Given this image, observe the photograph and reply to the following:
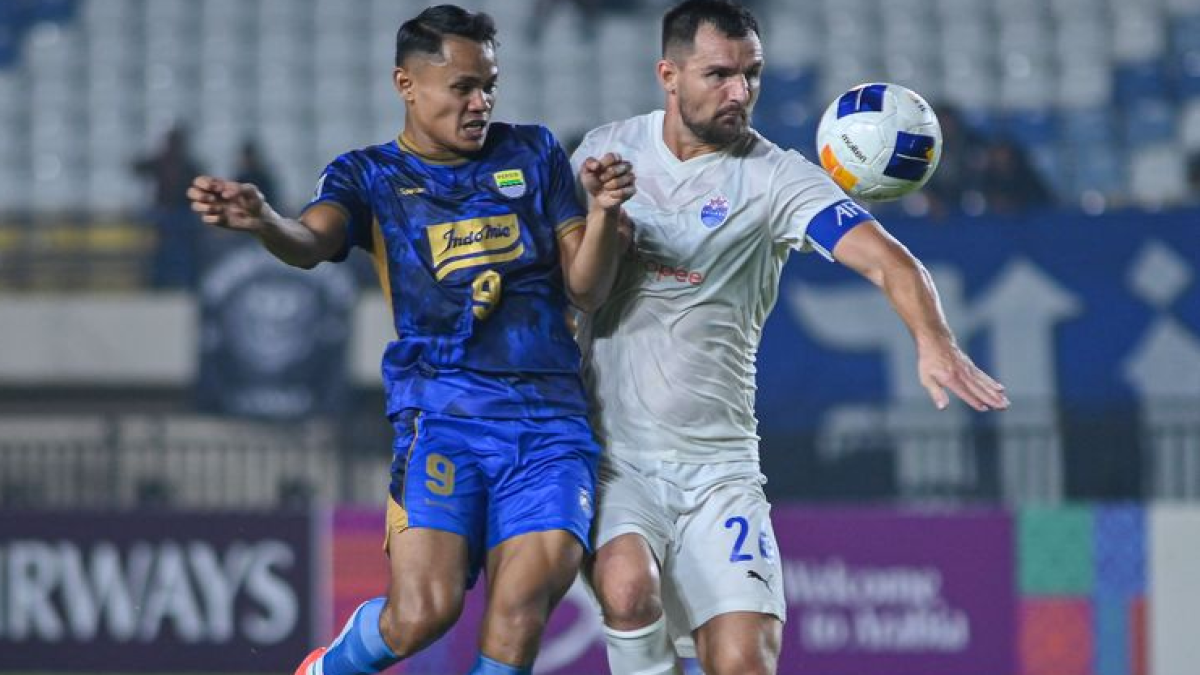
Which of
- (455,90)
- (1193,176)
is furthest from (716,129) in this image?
(1193,176)

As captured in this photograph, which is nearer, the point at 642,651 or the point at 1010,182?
the point at 642,651

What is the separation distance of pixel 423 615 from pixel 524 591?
250mm

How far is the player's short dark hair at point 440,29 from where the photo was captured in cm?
482

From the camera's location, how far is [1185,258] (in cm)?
904

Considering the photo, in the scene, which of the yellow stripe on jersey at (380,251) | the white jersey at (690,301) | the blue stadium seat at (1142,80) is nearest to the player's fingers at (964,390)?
the white jersey at (690,301)

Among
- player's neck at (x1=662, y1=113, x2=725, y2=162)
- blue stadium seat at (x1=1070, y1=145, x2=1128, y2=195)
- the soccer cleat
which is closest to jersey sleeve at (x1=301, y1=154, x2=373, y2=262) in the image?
player's neck at (x1=662, y1=113, x2=725, y2=162)

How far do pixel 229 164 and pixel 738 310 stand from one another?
799 cm

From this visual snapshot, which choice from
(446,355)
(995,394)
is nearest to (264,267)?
(446,355)

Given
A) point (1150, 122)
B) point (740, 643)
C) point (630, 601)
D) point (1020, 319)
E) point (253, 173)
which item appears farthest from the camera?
point (1150, 122)

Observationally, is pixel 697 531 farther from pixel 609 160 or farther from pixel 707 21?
pixel 707 21

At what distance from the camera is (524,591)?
15.0 feet

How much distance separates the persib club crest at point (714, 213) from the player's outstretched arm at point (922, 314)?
15.2 inches

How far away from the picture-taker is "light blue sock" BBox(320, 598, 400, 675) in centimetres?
469

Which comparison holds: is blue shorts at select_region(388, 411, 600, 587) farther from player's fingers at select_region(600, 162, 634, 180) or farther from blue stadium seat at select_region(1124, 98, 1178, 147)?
blue stadium seat at select_region(1124, 98, 1178, 147)
